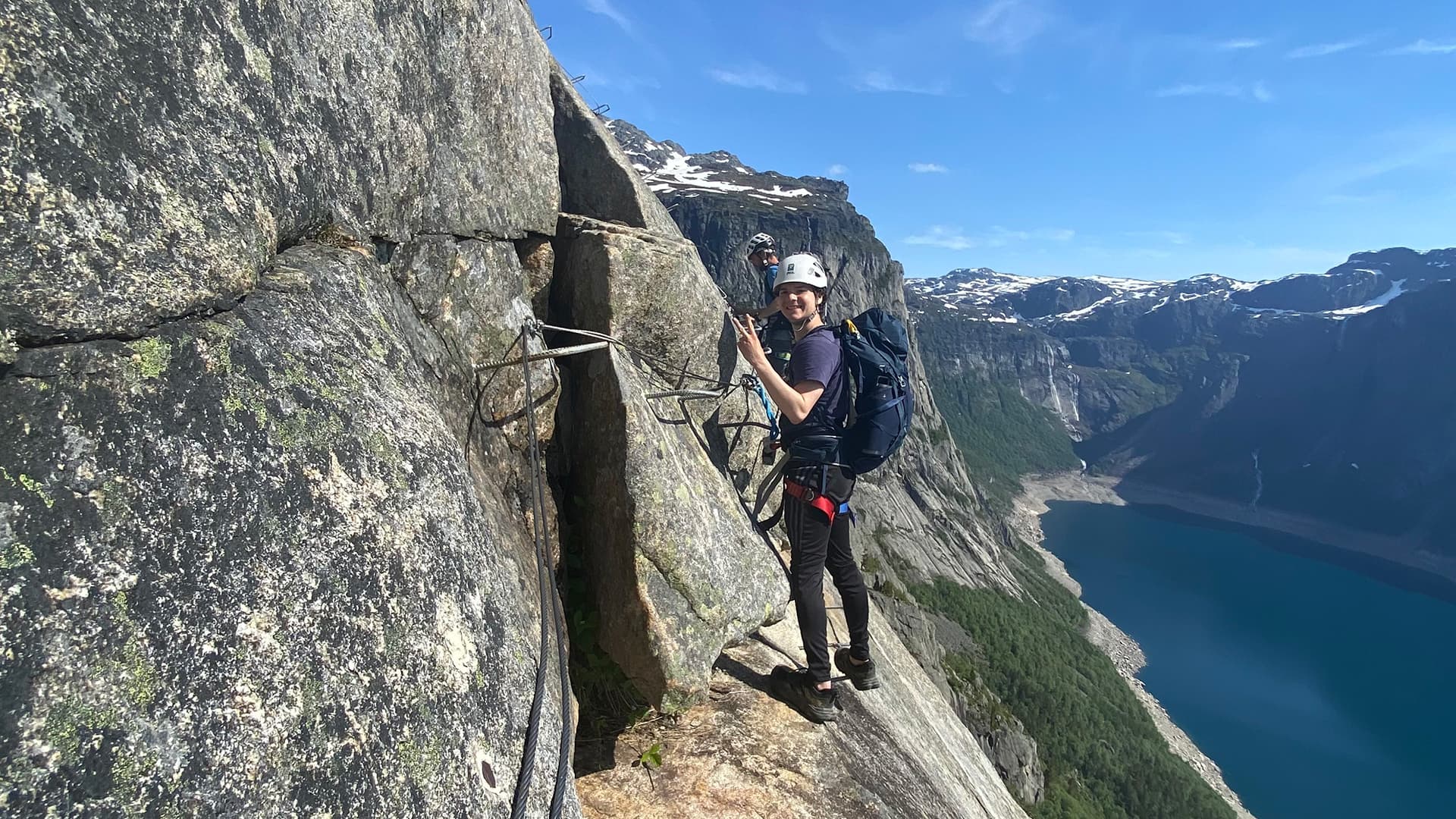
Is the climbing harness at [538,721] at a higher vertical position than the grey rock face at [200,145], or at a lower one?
lower

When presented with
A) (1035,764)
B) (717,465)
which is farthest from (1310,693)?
(717,465)

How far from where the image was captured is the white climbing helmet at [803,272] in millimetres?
8016

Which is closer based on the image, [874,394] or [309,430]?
[309,430]

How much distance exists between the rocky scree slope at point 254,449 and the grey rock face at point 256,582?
12 mm

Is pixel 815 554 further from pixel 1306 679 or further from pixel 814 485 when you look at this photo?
pixel 1306 679

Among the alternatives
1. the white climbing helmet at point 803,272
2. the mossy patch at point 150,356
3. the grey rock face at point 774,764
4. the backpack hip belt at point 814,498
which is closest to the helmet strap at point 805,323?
the white climbing helmet at point 803,272

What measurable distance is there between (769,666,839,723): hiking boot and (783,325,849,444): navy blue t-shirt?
2843 millimetres

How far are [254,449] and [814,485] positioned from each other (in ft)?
18.2

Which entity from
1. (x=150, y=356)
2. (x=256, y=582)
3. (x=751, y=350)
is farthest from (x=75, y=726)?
(x=751, y=350)

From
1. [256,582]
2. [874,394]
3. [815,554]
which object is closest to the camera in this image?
[256,582]

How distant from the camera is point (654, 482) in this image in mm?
7102

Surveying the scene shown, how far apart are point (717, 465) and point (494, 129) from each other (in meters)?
5.28

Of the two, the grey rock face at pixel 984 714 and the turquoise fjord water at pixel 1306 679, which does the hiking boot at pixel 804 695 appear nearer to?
the grey rock face at pixel 984 714

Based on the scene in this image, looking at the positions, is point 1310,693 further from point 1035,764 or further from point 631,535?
point 631,535
